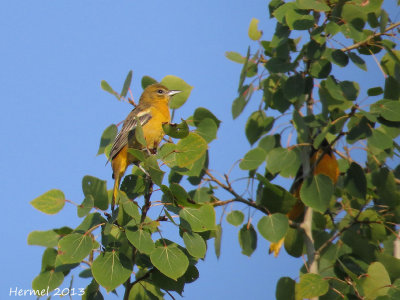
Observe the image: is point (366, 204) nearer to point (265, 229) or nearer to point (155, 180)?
point (265, 229)

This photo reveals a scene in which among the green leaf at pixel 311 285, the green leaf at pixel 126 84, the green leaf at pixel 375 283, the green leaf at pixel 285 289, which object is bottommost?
the green leaf at pixel 375 283

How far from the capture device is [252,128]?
4156 mm

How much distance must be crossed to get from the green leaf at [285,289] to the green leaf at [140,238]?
0.84 metres

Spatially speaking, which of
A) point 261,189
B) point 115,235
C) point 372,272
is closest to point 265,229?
point 261,189

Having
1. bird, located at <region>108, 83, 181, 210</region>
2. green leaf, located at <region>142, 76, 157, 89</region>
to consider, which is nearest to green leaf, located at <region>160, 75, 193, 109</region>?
green leaf, located at <region>142, 76, 157, 89</region>

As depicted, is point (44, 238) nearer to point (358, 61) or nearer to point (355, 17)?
point (358, 61)

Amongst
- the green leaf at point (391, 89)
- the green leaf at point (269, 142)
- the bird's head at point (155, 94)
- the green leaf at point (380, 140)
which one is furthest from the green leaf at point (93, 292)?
the green leaf at point (391, 89)

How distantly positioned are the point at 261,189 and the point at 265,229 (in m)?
0.26

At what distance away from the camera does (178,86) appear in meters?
4.07

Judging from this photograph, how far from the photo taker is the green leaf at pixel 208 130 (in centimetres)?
367

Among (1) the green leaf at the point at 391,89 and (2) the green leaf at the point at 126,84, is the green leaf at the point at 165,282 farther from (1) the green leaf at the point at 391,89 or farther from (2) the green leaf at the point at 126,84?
(1) the green leaf at the point at 391,89

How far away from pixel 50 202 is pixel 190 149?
0.82 metres

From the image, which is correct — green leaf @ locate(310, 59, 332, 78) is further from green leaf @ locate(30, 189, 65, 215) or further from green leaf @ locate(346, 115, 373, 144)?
green leaf @ locate(30, 189, 65, 215)

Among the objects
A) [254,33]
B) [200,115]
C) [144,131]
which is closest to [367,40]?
[254,33]
